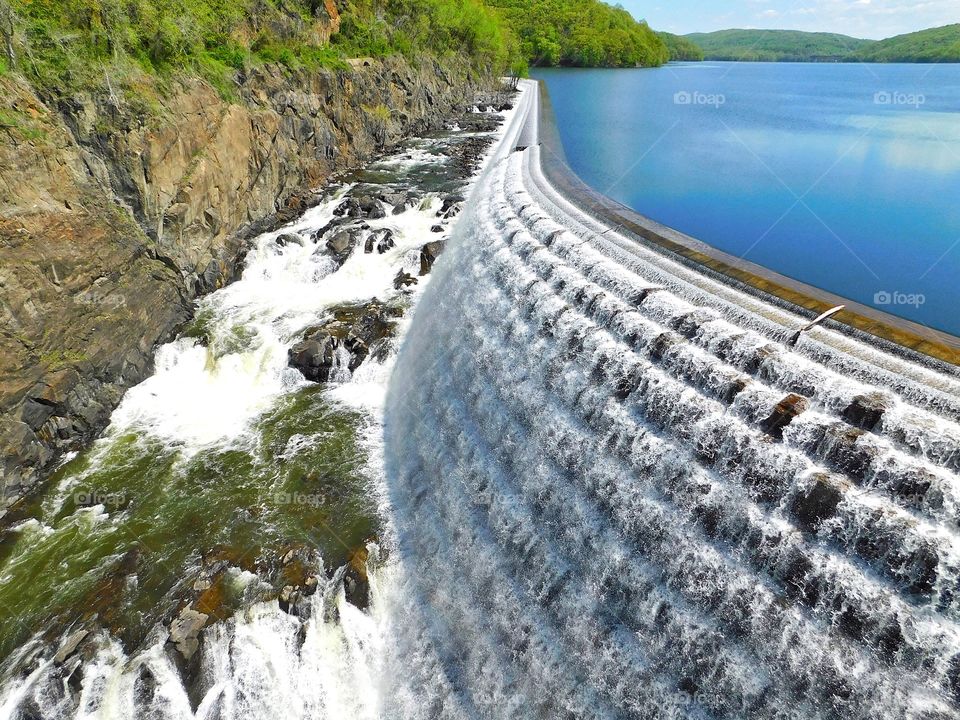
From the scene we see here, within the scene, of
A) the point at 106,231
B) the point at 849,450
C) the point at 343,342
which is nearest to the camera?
the point at 849,450

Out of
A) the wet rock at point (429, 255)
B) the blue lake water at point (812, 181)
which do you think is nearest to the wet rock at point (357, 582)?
the wet rock at point (429, 255)

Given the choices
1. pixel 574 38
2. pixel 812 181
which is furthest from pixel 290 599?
pixel 574 38

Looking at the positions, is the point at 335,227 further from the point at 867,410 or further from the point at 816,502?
the point at 816,502

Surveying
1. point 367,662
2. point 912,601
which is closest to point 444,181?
point 367,662

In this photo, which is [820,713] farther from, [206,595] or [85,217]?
[85,217]

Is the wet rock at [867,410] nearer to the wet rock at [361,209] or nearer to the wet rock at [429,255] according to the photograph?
the wet rock at [429,255]

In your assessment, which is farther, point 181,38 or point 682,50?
point 682,50

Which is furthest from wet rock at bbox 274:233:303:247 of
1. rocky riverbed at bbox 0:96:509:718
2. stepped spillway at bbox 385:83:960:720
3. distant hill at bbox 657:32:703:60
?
distant hill at bbox 657:32:703:60
